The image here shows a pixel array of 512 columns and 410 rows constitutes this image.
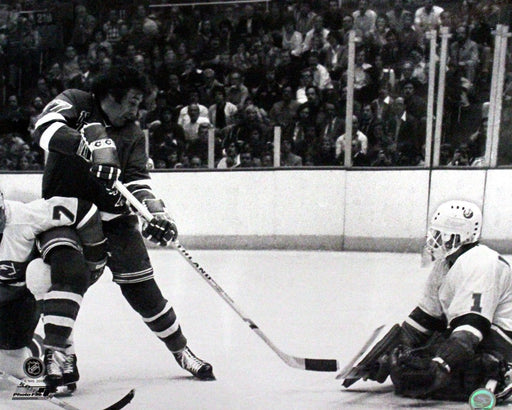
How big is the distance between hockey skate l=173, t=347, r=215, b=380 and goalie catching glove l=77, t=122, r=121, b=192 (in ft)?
2.00

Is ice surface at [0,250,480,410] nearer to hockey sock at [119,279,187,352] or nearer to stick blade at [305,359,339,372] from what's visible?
stick blade at [305,359,339,372]

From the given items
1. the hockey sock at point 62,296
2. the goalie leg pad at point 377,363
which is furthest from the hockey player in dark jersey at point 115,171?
the goalie leg pad at point 377,363

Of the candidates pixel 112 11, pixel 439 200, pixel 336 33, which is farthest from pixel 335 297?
pixel 112 11

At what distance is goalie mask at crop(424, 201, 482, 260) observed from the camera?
2.14 meters

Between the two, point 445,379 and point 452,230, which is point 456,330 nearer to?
point 445,379

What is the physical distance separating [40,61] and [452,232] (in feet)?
15.1

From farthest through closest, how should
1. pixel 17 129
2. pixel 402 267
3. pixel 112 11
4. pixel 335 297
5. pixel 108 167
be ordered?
pixel 112 11, pixel 17 129, pixel 402 267, pixel 335 297, pixel 108 167

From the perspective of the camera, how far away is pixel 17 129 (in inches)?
229

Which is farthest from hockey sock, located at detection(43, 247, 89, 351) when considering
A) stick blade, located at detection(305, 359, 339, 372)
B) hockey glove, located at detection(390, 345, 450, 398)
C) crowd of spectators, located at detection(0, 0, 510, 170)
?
crowd of spectators, located at detection(0, 0, 510, 170)

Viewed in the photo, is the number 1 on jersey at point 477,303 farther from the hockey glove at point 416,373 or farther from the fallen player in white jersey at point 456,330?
the hockey glove at point 416,373

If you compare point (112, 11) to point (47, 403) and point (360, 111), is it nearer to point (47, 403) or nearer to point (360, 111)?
point (360, 111)

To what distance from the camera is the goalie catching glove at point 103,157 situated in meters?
2.14

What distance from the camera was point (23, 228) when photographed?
2135 mm

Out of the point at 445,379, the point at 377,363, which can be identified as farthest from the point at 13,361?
the point at 445,379
